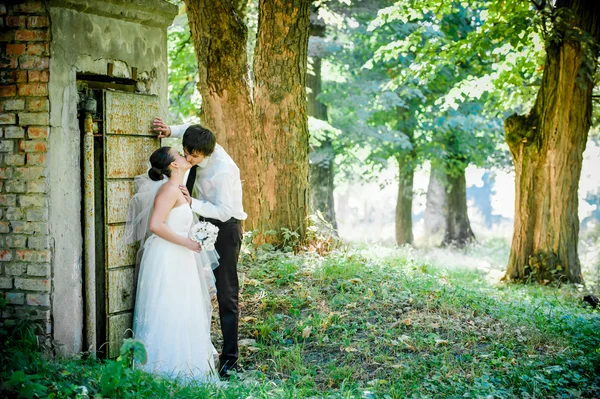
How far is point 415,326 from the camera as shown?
21.9 feet

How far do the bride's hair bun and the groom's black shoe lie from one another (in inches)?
75.7

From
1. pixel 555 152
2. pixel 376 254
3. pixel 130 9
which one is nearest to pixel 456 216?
pixel 555 152

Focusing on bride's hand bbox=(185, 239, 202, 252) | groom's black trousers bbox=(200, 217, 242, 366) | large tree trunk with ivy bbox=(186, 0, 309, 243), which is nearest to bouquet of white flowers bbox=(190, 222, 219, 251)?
bride's hand bbox=(185, 239, 202, 252)

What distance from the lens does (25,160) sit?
511 cm

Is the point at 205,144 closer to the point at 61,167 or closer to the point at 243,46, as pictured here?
the point at 61,167

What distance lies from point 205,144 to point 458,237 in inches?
585

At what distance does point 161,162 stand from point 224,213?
30.1 inches

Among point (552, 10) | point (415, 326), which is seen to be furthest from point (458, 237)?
point (415, 326)

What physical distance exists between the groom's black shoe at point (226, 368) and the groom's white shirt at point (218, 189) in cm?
142

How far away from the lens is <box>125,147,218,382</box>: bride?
17.8 feet

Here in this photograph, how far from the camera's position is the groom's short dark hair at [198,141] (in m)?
5.49

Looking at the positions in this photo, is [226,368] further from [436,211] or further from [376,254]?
[436,211]

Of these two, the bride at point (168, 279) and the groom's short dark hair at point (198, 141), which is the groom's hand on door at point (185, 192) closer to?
the bride at point (168, 279)

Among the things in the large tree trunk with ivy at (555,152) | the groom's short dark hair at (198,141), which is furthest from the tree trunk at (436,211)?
the groom's short dark hair at (198,141)
